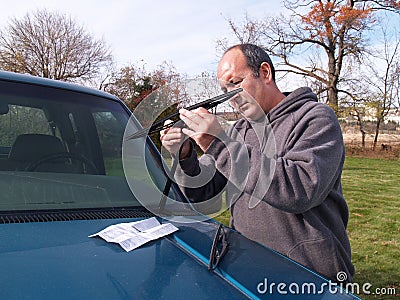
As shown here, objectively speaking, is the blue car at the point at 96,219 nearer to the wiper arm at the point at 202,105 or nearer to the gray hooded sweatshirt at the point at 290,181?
the gray hooded sweatshirt at the point at 290,181

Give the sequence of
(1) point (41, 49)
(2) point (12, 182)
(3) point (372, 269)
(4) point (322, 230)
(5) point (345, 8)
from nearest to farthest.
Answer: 1. (4) point (322, 230)
2. (2) point (12, 182)
3. (3) point (372, 269)
4. (1) point (41, 49)
5. (5) point (345, 8)

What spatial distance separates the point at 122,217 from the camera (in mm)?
1815

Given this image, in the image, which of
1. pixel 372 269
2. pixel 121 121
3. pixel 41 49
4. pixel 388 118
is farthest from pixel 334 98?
pixel 121 121

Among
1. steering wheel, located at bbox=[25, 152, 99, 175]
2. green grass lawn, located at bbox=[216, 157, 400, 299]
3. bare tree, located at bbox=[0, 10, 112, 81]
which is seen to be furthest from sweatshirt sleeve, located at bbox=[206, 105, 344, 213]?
bare tree, located at bbox=[0, 10, 112, 81]

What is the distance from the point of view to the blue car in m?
1.22

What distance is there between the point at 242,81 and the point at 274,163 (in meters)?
0.49

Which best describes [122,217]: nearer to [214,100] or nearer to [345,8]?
[214,100]

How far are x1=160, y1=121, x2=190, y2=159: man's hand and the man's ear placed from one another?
1.54 ft

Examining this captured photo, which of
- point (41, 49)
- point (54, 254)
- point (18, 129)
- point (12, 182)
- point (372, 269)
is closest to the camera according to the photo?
point (54, 254)

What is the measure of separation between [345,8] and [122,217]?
22730 millimetres

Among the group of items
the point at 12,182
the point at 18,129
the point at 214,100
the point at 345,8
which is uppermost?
the point at 345,8

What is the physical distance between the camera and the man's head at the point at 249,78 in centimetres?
185

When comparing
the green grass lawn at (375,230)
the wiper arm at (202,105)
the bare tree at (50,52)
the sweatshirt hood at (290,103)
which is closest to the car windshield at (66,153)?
the wiper arm at (202,105)

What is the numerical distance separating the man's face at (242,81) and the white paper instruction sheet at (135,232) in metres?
0.61
